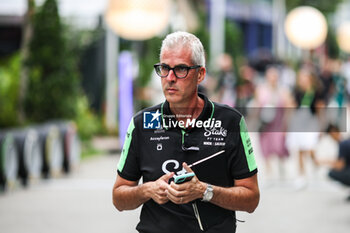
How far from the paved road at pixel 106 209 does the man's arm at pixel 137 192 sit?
3.48 m

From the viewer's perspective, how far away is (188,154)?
11.4 feet

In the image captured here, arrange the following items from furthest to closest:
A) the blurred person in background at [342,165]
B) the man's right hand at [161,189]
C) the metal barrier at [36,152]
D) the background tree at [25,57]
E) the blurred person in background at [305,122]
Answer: the background tree at [25,57] → the blurred person in background at [305,122] → the metal barrier at [36,152] → the blurred person in background at [342,165] → the man's right hand at [161,189]

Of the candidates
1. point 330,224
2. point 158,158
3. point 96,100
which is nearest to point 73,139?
point 330,224

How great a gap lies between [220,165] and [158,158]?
0.30 m

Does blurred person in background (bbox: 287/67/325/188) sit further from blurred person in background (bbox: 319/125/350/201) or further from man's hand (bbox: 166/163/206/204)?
man's hand (bbox: 166/163/206/204)

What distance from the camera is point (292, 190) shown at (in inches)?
460

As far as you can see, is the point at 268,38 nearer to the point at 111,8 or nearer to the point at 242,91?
the point at 242,91

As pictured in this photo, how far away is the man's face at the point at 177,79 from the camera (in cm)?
336

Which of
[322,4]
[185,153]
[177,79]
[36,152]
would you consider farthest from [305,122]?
[322,4]

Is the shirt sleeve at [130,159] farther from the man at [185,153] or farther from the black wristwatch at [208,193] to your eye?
the black wristwatch at [208,193]

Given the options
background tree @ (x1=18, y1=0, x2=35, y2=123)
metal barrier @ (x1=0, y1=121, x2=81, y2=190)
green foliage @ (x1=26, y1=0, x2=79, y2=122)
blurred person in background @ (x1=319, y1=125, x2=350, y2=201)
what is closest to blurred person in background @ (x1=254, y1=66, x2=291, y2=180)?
blurred person in background @ (x1=319, y1=125, x2=350, y2=201)

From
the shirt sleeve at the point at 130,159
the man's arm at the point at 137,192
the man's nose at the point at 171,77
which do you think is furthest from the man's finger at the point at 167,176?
the man's nose at the point at 171,77

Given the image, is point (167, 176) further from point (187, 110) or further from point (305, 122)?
point (305, 122)

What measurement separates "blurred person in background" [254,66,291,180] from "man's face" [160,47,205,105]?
873 cm
